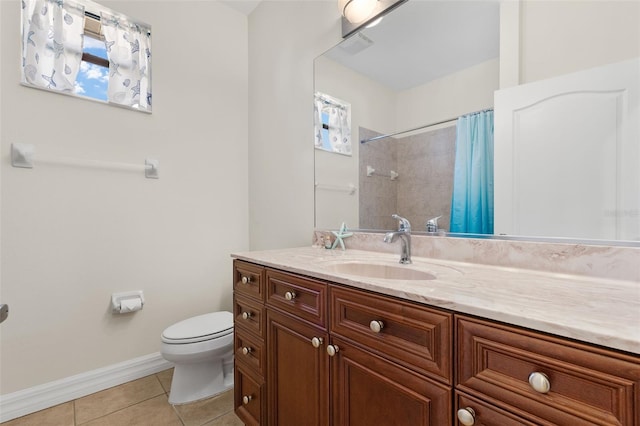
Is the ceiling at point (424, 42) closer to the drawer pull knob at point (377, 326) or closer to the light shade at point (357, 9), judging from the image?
the light shade at point (357, 9)

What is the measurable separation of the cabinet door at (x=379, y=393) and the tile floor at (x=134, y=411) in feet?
3.08

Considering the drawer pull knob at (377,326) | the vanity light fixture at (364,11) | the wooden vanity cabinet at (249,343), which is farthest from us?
the vanity light fixture at (364,11)

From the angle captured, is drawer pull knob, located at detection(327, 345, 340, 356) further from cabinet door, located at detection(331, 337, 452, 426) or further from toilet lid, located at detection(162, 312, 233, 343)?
toilet lid, located at detection(162, 312, 233, 343)

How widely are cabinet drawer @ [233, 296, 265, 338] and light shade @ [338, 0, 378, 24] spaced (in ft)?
5.06

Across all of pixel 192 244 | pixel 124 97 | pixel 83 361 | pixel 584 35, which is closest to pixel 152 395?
pixel 83 361

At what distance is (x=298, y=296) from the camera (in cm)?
102

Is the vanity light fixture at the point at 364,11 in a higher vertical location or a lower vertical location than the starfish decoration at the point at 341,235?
higher

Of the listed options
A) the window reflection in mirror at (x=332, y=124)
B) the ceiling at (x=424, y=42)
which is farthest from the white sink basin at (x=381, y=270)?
the ceiling at (x=424, y=42)

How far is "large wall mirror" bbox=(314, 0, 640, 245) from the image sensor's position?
3.65ft

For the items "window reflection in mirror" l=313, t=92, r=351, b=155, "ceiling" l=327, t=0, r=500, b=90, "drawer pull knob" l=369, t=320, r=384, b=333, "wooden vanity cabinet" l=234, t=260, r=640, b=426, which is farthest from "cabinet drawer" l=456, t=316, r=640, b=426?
"window reflection in mirror" l=313, t=92, r=351, b=155

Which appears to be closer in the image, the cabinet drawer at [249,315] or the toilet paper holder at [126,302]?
the cabinet drawer at [249,315]

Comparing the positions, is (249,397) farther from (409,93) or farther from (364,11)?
(364,11)

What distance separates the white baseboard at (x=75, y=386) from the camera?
149 cm

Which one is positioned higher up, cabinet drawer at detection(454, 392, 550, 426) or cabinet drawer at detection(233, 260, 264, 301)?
cabinet drawer at detection(233, 260, 264, 301)
